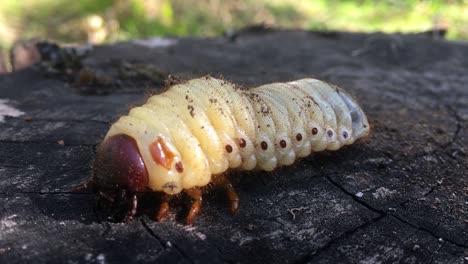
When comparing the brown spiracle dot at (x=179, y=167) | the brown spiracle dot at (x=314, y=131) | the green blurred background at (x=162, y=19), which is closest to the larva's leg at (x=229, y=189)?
the brown spiracle dot at (x=179, y=167)

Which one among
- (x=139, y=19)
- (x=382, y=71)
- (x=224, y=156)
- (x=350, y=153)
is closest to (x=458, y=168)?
(x=350, y=153)

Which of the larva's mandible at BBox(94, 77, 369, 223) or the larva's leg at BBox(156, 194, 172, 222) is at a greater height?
the larva's mandible at BBox(94, 77, 369, 223)

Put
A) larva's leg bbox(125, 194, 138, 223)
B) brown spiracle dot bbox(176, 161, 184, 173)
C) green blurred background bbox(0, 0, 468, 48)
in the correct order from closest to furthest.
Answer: larva's leg bbox(125, 194, 138, 223), brown spiracle dot bbox(176, 161, 184, 173), green blurred background bbox(0, 0, 468, 48)

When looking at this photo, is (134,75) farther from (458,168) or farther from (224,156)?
(458,168)

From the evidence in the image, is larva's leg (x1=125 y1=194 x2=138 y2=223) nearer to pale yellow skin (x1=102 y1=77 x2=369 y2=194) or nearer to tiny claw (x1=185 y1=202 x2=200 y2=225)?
pale yellow skin (x1=102 y1=77 x2=369 y2=194)

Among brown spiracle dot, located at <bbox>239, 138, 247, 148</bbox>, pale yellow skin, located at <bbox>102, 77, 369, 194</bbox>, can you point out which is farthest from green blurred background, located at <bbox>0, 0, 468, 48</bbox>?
brown spiracle dot, located at <bbox>239, 138, 247, 148</bbox>

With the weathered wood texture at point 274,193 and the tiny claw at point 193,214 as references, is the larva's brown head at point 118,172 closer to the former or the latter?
the weathered wood texture at point 274,193
